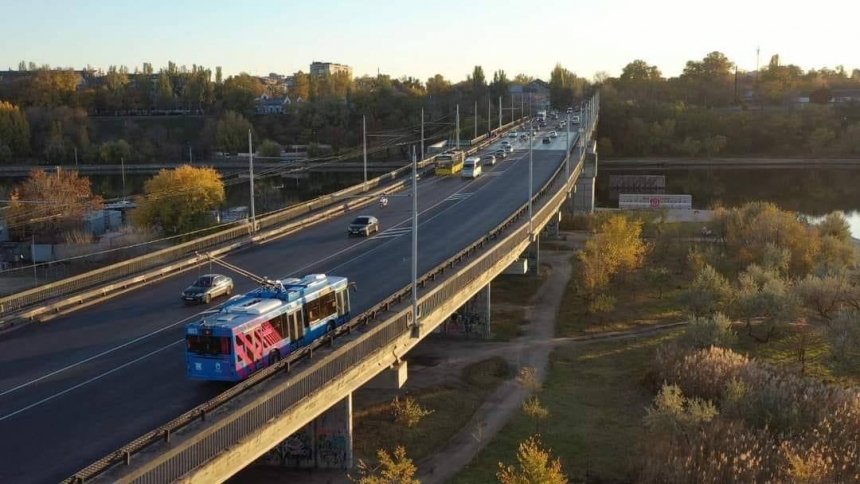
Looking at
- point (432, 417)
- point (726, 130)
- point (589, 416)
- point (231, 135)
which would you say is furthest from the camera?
point (231, 135)

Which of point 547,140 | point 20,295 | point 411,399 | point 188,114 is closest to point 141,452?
point 20,295

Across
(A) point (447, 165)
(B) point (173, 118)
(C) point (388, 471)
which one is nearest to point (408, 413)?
(C) point (388, 471)

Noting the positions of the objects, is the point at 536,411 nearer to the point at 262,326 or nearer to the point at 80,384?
the point at 262,326

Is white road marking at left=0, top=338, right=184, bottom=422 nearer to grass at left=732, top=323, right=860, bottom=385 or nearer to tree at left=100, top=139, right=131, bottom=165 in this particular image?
grass at left=732, top=323, right=860, bottom=385

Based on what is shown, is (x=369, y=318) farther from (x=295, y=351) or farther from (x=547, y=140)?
(x=547, y=140)

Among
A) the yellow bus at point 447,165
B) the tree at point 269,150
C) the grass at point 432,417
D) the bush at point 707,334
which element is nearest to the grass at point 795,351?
the bush at point 707,334

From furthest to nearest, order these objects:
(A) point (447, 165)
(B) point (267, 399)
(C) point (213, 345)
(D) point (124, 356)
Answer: (A) point (447, 165)
(D) point (124, 356)
(C) point (213, 345)
(B) point (267, 399)

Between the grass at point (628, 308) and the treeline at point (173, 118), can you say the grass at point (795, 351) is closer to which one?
the grass at point (628, 308)
